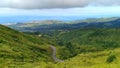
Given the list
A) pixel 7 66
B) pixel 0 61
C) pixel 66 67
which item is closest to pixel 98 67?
pixel 66 67

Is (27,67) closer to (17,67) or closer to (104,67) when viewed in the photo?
(17,67)

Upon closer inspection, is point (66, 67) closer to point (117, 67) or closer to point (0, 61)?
point (117, 67)

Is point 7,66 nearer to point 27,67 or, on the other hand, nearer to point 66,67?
point 27,67

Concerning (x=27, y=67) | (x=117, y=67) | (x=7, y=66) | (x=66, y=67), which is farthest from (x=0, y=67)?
(x=117, y=67)

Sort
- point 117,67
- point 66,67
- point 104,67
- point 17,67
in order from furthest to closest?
point 17,67 → point 66,67 → point 104,67 → point 117,67

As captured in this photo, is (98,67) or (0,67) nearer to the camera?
(98,67)

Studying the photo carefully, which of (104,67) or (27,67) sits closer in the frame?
(104,67)

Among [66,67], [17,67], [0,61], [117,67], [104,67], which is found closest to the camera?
[117,67]

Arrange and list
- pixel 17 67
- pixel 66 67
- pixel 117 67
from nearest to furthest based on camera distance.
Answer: pixel 117 67 < pixel 66 67 < pixel 17 67

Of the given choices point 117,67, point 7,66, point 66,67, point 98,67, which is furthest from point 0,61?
point 117,67
